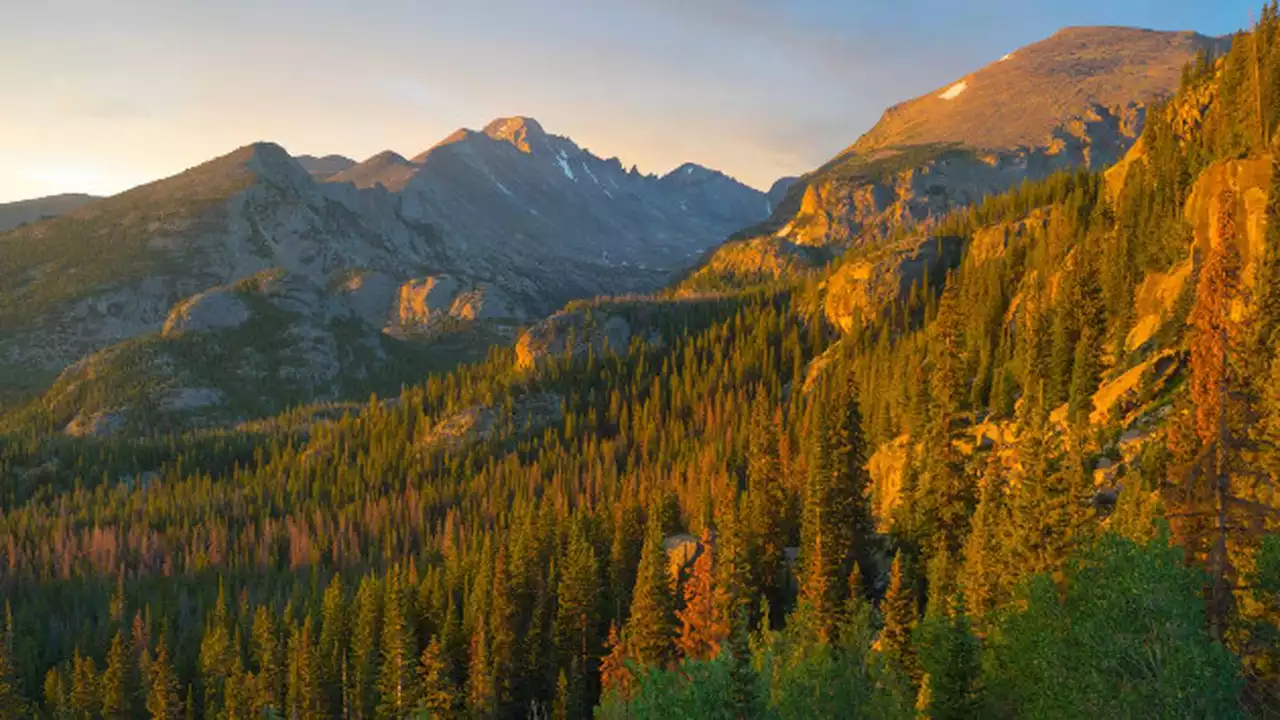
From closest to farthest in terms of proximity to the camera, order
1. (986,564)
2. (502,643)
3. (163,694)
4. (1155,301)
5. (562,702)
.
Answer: (986,564), (1155,301), (562,702), (502,643), (163,694)

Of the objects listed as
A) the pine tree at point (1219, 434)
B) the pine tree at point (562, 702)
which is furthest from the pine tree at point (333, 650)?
the pine tree at point (1219, 434)

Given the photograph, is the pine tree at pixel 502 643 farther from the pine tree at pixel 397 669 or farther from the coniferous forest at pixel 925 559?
the pine tree at pixel 397 669

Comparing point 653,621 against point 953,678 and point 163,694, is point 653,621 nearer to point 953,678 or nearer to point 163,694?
point 953,678

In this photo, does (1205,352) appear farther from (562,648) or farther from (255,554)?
(255,554)

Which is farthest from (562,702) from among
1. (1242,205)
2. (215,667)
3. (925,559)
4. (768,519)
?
(1242,205)

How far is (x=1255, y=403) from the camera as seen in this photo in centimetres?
3250

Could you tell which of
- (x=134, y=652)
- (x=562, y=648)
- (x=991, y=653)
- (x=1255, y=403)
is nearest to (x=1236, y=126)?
(x=1255, y=403)

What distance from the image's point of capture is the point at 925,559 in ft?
231

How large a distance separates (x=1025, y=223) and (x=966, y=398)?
106896 millimetres

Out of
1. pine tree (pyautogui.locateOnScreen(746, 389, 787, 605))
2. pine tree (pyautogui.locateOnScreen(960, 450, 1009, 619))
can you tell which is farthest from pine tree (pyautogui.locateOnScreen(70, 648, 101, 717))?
pine tree (pyautogui.locateOnScreen(960, 450, 1009, 619))

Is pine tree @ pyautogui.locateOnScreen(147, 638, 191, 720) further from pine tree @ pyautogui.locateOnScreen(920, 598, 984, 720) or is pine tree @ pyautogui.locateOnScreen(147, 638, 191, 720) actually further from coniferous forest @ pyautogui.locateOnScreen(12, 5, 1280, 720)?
pine tree @ pyautogui.locateOnScreen(920, 598, 984, 720)

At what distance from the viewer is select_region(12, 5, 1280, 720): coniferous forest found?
30031 millimetres

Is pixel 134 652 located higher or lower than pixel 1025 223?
lower

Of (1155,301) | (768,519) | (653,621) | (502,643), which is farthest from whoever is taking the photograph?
(502,643)
